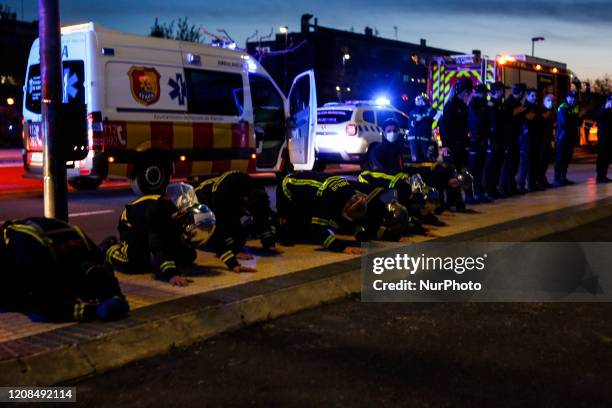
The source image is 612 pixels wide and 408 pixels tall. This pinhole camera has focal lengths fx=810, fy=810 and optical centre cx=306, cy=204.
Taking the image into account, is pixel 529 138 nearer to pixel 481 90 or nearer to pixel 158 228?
pixel 481 90

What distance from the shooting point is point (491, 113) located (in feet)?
40.3

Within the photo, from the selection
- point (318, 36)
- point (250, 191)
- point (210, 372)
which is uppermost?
point (318, 36)

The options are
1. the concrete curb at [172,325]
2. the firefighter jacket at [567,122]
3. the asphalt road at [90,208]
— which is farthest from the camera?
the firefighter jacket at [567,122]

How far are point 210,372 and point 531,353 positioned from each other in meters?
1.90

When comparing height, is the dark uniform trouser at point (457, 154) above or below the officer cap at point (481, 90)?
below

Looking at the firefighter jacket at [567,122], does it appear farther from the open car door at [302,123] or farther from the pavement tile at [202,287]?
the pavement tile at [202,287]

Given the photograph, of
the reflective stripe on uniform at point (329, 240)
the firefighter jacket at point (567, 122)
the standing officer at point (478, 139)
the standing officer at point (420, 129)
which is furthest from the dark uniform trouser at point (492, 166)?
the reflective stripe on uniform at point (329, 240)

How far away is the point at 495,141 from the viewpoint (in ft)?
41.1

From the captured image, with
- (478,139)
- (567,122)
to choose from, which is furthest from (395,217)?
(567,122)

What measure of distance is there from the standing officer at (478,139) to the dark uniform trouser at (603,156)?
4388 mm

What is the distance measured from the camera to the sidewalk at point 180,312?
4266 mm

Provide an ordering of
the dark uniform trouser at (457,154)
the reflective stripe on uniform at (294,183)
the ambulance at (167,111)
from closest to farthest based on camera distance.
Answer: the reflective stripe on uniform at (294,183)
the dark uniform trouser at (457,154)
the ambulance at (167,111)

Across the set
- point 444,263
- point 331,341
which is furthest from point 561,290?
point 331,341

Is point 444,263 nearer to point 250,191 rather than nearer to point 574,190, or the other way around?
point 250,191
